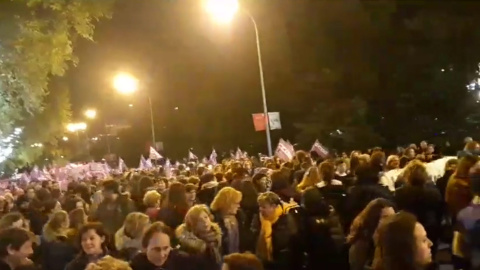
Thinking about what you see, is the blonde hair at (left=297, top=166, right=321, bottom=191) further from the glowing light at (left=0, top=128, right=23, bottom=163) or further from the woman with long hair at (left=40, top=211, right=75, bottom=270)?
the glowing light at (left=0, top=128, right=23, bottom=163)

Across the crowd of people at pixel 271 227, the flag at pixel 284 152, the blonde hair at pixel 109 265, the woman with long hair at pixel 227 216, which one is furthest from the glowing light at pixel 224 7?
the blonde hair at pixel 109 265

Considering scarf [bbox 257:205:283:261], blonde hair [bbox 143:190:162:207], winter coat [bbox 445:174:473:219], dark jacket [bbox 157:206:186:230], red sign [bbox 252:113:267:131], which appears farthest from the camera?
red sign [bbox 252:113:267:131]

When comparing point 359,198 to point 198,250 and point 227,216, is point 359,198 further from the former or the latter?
point 198,250

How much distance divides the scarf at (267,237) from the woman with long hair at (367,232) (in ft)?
5.58

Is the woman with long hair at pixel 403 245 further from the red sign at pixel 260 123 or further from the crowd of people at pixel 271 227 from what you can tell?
the red sign at pixel 260 123

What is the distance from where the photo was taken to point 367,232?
5.90m

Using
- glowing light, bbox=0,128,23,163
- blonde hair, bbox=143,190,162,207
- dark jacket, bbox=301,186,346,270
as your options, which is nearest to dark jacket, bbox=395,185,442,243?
dark jacket, bbox=301,186,346,270

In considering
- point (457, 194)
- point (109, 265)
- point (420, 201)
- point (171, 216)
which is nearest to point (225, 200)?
point (171, 216)

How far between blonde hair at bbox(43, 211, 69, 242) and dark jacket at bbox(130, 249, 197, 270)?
6.45 feet

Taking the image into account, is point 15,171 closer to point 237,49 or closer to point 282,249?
point 237,49

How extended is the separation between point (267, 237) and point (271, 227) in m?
0.12

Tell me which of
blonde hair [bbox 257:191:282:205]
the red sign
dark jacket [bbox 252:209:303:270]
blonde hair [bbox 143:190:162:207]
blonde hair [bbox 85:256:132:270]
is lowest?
dark jacket [bbox 252:209:303:270]

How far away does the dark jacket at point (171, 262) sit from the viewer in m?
5.90

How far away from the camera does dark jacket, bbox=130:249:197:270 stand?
19.4 ft
